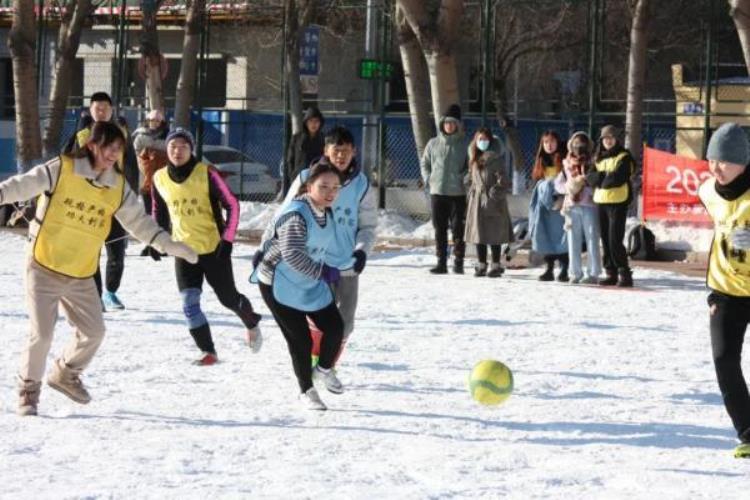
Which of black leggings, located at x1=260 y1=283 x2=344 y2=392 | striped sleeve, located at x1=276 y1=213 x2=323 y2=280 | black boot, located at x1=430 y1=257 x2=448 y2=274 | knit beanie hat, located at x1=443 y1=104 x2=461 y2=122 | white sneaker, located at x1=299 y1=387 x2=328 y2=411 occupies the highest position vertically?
knit beanie hat, located at x1=443 y1=104 x2=461 y2=122

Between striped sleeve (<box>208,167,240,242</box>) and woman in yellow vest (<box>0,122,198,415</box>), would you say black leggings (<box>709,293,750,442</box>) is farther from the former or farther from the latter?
striped sleeve (<box>208,167,240,242</box>)

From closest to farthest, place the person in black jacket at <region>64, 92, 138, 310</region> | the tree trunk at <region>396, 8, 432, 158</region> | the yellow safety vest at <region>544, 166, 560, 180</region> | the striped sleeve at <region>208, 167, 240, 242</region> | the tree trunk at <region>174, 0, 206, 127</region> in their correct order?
the striped sleeve at <region>208, 167, 240, 242</region>
the person in black jacket at <region>64, 92, 138, 310</region>
the yellow safety vest at <region>544, 166, 560, 180</region>
the tree trunk at <region>396, 8, 432, 158</region>
the tree trunk at <region>174, 0, 206, 127</region>

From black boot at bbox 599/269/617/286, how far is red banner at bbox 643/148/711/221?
3.12 m

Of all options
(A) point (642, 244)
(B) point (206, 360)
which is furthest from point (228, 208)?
(A) point (642, 244)

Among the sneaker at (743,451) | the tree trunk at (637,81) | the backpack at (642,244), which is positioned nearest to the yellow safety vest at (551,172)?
the backpack at (642,244)

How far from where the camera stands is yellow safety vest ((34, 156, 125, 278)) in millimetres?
8055

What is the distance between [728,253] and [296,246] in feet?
7.36

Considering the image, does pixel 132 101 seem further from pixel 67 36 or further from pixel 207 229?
pixel 207 229

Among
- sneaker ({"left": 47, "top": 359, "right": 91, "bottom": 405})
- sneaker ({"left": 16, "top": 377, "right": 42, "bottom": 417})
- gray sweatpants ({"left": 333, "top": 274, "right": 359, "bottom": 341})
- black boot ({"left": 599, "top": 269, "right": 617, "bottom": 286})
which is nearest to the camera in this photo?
sneaker ({"left": 16, "top": 377, "right": 42, "bottom": 417})

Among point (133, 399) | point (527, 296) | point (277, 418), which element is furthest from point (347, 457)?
point (527, 296)

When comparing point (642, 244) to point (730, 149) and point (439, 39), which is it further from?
point (730, 149)

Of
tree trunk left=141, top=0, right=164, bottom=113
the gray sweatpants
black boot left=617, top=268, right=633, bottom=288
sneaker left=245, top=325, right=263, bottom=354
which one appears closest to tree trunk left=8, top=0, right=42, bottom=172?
tree trunk left=141, top=0, right=164, bottom=113

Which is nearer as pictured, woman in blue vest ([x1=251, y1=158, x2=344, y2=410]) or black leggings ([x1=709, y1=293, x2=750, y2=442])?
black leggings ([x1=709, y1=293, x2=750, y2=442])

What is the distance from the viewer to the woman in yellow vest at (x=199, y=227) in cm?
996
